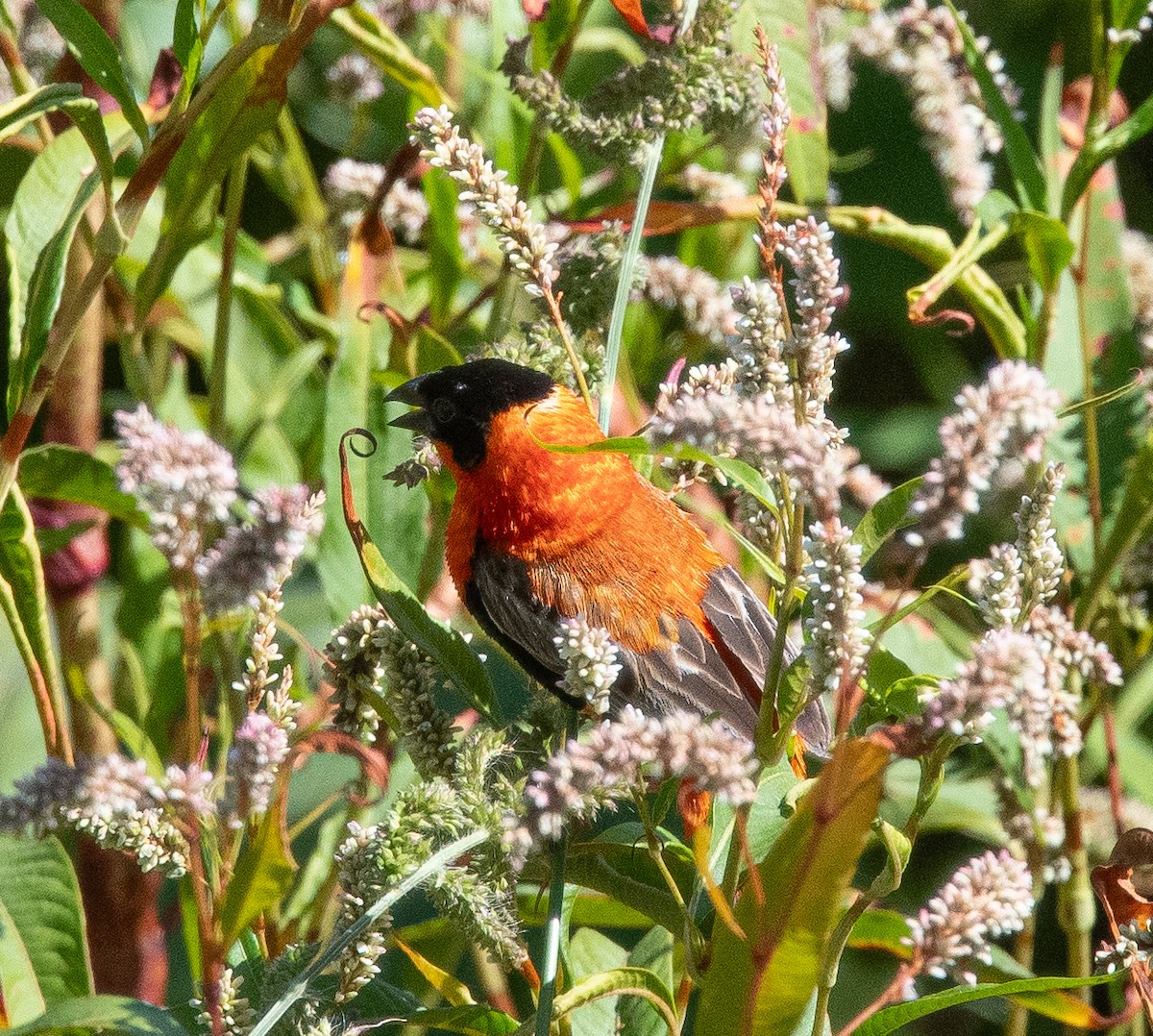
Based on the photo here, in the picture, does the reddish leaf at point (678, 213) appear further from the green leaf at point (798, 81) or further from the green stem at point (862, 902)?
the green stem at point (862, 902)

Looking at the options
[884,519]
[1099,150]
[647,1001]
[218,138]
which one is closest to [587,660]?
[884,519]

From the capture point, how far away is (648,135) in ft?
4.73

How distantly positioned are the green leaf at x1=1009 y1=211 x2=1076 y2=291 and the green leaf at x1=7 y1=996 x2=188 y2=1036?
1301 mm

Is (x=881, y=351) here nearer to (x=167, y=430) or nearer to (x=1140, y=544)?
(x=1140, y=544)

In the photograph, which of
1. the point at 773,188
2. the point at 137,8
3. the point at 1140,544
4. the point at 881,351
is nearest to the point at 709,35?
the point at 773,188

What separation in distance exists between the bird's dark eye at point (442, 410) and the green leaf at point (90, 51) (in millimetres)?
681

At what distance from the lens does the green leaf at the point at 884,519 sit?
1.08 meters

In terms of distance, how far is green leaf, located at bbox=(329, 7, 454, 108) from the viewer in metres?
1.85

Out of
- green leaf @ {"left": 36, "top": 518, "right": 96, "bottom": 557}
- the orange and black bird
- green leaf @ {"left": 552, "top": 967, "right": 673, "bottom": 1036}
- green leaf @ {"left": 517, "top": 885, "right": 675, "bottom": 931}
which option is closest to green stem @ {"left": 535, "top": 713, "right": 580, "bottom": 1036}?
green leaf @ {"left": 552, "top": 967, "right": 673, "bottom": 1036}

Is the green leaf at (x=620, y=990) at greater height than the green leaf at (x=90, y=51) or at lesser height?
lesser

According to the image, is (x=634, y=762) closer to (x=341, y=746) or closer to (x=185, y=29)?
(x=341, y=746)

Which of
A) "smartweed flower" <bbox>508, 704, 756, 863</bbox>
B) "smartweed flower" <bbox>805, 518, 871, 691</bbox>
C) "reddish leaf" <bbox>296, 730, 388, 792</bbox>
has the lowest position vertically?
"reddish leaf" <bbox>296, 730, 388, 792</bbox>

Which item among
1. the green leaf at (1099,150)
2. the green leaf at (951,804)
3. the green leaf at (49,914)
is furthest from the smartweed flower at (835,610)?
the green leaf at (951,804)

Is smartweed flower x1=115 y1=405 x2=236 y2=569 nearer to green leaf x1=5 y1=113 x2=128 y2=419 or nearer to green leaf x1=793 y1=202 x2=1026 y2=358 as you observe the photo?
green leaf x1=5 y1=113 x2=128 y2=419
